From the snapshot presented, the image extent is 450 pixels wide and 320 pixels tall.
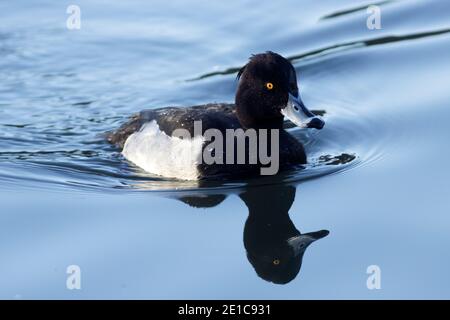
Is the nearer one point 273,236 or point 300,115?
point 273,236


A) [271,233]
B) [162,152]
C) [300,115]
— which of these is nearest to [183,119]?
[162,152]

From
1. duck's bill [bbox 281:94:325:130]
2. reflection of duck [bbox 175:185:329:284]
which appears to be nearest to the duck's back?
duck's bill [bbox 281:94:325:130]

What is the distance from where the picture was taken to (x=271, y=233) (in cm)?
845

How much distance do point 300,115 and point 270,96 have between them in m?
0.38

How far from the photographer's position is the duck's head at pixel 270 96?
951cm

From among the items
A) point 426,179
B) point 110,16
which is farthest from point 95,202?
point 110,16

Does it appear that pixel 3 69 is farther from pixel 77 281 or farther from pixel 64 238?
pixel 77 281

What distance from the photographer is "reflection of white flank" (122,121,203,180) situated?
966 centimetres

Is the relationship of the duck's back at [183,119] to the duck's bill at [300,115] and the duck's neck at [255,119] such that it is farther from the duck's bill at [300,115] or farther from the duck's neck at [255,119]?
the duck's bill at [300,115]

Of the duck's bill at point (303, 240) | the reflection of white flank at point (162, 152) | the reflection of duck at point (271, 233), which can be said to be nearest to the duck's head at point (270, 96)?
the reflection of white flank at point (162, 152)

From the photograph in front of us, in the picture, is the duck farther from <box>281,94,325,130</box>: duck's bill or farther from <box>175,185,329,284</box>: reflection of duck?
<box>175,185,329,284</box>: reflection of duck

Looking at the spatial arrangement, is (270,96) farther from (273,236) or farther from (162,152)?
(273,236)

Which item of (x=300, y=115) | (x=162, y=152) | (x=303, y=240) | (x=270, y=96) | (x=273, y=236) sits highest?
(x=270, y=96)

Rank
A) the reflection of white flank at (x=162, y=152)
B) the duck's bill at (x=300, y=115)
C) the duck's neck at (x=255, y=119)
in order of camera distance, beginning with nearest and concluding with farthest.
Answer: the duck's bill at (x=300, y=115)
the reflection of white flank at (x=162, y=152)
the duck's neck at (x=255, y=119)
